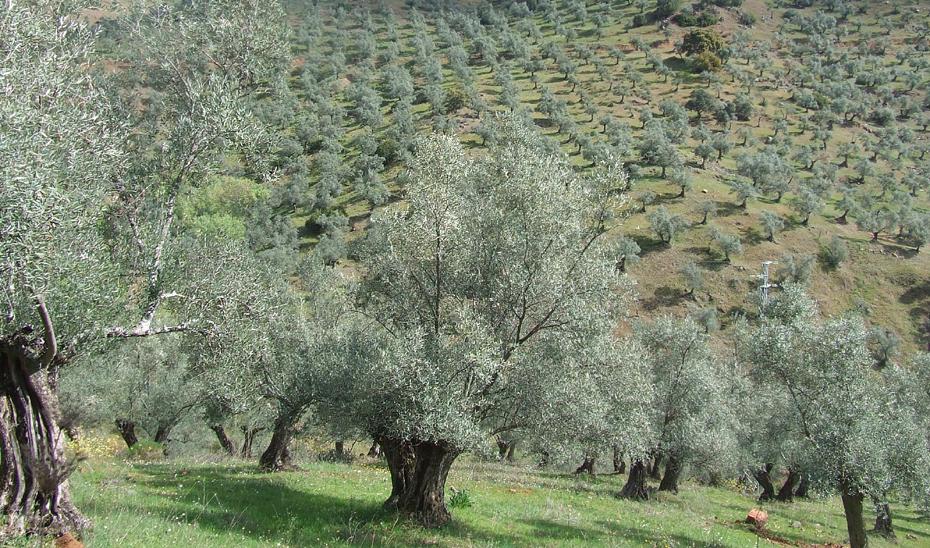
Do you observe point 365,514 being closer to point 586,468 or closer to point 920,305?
point 586,468

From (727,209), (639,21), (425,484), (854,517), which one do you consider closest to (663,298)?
(727,209)

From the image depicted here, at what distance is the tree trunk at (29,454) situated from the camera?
1012 cm

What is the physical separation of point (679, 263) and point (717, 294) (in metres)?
7.35

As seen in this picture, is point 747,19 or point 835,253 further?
point 747,19

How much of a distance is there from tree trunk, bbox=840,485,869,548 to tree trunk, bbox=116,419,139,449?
39258 millimetres

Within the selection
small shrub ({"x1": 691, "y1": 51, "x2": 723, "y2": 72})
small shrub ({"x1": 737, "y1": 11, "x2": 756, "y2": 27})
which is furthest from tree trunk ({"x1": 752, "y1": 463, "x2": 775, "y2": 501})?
small shrub ({"x1": 737, "y1": 11, "x2": 756, "y2": 27})

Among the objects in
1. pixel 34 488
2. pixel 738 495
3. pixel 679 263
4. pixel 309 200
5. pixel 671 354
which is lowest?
pixel 738 495

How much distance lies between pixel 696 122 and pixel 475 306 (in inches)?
5021

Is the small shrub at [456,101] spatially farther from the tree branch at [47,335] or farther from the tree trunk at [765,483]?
the tree branch at [47,335]

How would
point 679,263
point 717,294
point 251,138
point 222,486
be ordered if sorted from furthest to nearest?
point 679,263 → point 717,294 → point 222,486 → point 251,138

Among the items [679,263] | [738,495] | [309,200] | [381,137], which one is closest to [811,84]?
[679,263]

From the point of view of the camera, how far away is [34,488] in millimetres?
10242

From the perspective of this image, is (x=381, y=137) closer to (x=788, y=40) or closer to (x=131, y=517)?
(x=131, y=517)

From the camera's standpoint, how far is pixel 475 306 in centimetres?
1688
